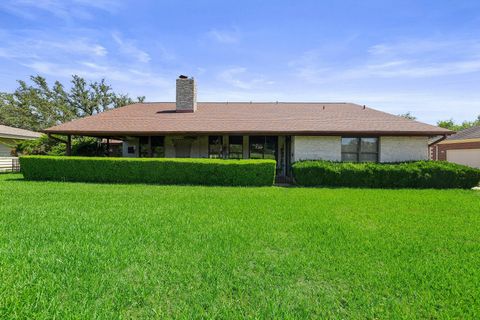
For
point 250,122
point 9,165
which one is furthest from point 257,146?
point 9,165

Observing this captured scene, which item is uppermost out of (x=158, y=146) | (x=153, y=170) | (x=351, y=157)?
(x=158, y=146)

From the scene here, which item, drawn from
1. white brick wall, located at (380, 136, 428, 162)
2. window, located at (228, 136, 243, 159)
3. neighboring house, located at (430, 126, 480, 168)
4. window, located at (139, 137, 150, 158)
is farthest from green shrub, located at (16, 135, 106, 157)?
neighboring house, located at (430, 126, 480, 168)

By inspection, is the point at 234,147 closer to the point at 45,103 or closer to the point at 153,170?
the point at 153,170

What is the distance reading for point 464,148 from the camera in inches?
896

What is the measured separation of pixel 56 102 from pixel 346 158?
4195 cm

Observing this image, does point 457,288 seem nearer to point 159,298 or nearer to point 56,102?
point 159,298

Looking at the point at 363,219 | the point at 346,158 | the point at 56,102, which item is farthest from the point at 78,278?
the point at 56,102

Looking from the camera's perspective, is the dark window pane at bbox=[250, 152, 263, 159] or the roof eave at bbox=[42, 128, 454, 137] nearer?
the roof eave at bbox=[42, 128, 454, 137]

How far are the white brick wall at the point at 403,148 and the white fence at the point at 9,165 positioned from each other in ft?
78.8

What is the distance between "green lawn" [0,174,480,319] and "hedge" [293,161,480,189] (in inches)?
207

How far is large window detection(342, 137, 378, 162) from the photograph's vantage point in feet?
48.4

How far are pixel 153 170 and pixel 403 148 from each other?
42.9 feet

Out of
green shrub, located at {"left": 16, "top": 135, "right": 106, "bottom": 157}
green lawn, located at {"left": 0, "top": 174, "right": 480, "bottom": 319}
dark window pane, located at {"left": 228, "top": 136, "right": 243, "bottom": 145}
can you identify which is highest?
dark window pane, located at {"left": 228, "top": 136, "right": 243, "bottom": 145}

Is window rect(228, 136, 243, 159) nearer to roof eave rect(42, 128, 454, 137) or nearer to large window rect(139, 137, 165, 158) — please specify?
roof eave rect(42, 128, 454, 137)
